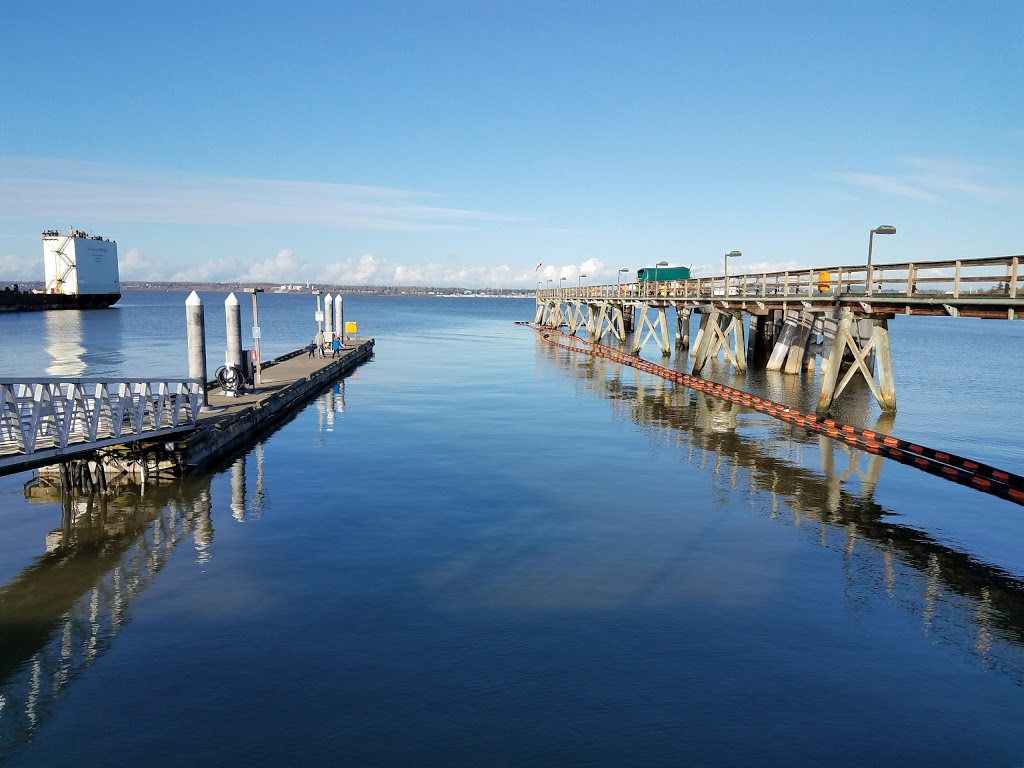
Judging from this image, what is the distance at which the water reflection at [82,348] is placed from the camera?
46037 mm

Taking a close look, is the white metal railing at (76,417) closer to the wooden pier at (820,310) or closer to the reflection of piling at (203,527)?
the reflection of piling at (203,527)

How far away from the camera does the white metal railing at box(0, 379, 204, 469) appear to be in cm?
1368

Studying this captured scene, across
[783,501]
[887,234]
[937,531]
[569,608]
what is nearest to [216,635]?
[569,608]

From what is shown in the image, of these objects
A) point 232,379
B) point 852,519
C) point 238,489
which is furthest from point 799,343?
point 238,489

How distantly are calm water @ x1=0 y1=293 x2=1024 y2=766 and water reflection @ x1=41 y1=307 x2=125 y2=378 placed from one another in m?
29.3

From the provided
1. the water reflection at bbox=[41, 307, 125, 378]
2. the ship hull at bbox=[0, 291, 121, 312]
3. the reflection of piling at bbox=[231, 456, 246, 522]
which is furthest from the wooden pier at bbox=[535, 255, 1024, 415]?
the ship hull at bbox=[0, 291, 121, 312]

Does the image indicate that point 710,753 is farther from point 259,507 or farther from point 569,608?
point 259,507

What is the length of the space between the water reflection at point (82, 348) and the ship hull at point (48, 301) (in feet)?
119

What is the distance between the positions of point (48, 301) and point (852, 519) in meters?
152

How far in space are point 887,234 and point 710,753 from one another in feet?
72.0

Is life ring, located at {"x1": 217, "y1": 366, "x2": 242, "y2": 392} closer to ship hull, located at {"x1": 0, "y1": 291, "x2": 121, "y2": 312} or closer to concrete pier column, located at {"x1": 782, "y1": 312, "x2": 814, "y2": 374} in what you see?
concrete pier column, located at {"x1": 782, "y1": 312, "x2": 814, "y2": 374}

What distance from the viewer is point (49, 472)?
17234 mm

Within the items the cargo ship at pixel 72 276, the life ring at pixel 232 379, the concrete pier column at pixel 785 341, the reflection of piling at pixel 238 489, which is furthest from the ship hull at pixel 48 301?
the concrete pier column at pixel 785 341

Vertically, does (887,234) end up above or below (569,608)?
above
